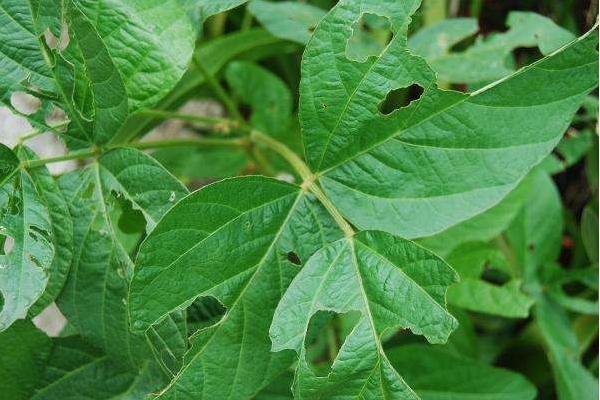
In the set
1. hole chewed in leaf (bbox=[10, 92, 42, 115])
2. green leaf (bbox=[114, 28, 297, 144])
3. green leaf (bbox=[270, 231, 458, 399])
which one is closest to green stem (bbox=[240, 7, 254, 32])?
green leaf (bbox=[114, 28, 297, 144])

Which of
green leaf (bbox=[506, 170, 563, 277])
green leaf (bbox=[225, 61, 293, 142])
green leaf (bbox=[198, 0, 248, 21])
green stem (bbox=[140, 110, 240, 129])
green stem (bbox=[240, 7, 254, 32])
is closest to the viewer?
green leaf (bbox=[198, 0, 248, 21])

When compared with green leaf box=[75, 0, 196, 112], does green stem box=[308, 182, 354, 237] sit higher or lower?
lower

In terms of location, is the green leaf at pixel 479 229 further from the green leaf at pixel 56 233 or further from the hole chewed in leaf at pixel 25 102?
the hole chewed in leaf at pixel 25 102

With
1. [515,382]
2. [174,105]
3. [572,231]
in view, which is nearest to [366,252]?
[515,382]

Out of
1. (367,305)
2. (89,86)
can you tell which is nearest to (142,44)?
(89,86)

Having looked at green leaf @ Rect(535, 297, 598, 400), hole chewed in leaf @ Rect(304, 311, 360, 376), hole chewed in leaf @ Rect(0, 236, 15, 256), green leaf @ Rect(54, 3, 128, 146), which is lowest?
green leaf @ Rect(535, 297, 598, 400)

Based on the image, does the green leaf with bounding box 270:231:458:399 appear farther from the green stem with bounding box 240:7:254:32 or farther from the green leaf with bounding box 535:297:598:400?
the green stem with bounding box 240:7:254:32

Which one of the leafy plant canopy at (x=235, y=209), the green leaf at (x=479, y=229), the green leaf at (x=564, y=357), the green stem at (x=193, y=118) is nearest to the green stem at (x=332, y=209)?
the leafy plant canopy at (x=235, y=209)
